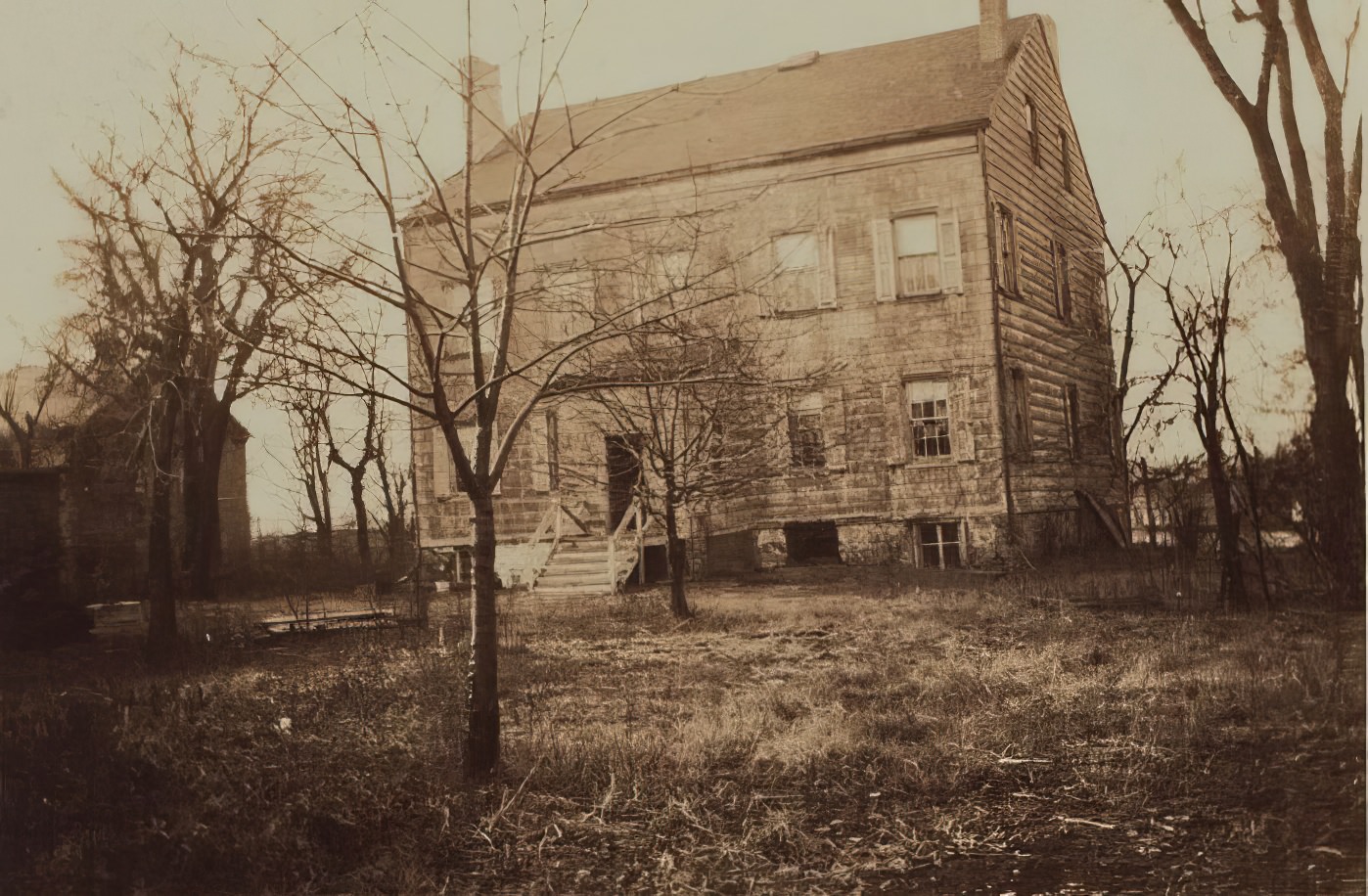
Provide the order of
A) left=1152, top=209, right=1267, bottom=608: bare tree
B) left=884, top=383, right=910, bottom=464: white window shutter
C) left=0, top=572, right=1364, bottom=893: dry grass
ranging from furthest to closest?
1. left=884, top=383, right=910, bottom=464: white window shutter
2. left=1152, top=209, right=1267, bottom=608: bare tree
3. left=0, top=572, right=1364, bottom=893: dry grass

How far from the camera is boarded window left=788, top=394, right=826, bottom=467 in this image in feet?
13.9

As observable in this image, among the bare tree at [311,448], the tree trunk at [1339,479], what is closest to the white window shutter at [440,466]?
the bare tree at [311,448]

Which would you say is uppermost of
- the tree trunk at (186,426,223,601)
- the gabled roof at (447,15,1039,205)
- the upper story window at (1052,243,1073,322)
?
the gabled roof at (447,15,1039,205)

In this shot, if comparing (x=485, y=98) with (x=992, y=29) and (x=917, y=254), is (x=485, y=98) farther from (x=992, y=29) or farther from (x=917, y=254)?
(x=992, y=29)

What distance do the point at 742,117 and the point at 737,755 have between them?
267cm

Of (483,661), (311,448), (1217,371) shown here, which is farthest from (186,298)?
(1217,371)

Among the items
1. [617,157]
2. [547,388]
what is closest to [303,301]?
[547,388]

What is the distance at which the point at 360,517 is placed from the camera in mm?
4223

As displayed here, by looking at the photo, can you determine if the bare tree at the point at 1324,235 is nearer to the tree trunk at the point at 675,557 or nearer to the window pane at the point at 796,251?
the window pane at the point at 796,251

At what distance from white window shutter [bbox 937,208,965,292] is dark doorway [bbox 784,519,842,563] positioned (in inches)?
50.4

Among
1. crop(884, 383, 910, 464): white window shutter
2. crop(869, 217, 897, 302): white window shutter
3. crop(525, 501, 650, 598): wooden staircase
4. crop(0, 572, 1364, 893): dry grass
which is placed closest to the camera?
crop(0, 572, 1364, 893): dry grass

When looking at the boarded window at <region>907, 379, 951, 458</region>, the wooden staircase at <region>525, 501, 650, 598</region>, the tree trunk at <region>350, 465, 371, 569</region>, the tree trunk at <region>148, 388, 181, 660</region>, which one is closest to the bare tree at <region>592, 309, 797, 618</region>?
the wooden staircase at <region>525, 501, 650, 598</region>

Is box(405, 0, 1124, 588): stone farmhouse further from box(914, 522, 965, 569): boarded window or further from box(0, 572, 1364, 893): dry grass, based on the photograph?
box(0, 572, 1364, 893): dry grass

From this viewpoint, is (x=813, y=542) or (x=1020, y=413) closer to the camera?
(x=813, y=542)
